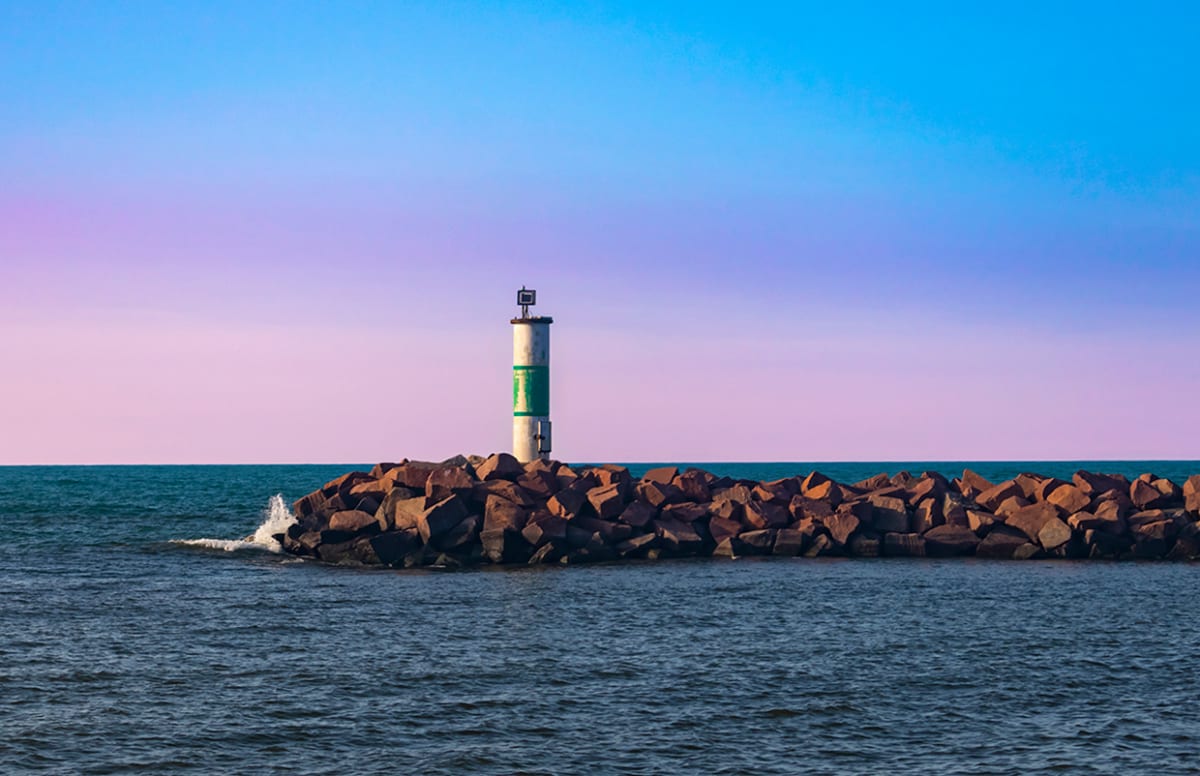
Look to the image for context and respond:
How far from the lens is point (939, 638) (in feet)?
70.2

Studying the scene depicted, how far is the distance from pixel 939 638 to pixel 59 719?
13.3 meters

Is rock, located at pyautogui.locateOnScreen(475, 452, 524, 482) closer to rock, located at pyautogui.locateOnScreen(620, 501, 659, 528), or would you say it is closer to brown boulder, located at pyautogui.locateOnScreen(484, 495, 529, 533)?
brown boulder, located at pyautogui.locateOnScreen(484, 495, 529, 533)

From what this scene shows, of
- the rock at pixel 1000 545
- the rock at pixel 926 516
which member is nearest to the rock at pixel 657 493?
the rock at pixel 926 516

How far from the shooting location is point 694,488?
37062 millimetres

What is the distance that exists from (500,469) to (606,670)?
18.7m

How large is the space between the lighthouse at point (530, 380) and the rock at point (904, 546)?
11376mm

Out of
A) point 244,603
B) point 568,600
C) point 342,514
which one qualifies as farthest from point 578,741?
point 342,514

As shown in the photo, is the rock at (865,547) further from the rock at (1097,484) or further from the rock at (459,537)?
the rock at (459,537)

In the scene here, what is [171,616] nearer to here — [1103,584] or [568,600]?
Answer: [568,600]

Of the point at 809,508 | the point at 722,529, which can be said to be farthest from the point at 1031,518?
the point at 722,529

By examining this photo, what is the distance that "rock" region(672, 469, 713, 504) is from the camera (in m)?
37.0

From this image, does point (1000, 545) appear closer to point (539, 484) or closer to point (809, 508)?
point (809, 508)

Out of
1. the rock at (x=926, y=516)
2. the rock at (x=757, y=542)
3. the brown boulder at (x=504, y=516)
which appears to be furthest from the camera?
the rock at (x=926, y=516)

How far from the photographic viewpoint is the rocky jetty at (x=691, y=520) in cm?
3309
